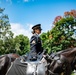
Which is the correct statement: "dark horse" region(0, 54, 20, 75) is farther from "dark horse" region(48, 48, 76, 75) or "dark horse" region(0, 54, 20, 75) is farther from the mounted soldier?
"dark horse" region(48, 48, 76, 75)

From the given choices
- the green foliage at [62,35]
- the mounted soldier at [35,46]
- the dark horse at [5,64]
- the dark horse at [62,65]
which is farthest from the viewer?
the green foliage at [62,35]

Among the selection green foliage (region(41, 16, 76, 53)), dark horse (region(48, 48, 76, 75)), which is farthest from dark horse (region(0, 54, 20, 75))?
green foliage (region(41, 16, 76, 53))

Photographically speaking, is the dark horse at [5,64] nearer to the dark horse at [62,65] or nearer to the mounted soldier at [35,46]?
the mounted soldier at [35,46]

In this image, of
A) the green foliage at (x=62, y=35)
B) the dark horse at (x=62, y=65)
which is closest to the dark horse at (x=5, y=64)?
the dark horse at (x=62, y=65)

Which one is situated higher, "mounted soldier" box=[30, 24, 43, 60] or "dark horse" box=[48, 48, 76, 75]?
"mounted soldier" box=[30, 24, 43, 60]

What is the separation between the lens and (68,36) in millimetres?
43188

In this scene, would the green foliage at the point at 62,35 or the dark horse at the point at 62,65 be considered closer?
the dark horse at the point at 62,65

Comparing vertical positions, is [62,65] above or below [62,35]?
below

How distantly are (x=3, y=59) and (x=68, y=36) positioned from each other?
3458 centimetres

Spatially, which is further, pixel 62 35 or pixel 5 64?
pixel 62 35

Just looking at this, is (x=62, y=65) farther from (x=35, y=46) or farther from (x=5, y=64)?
(x=5, y=64)

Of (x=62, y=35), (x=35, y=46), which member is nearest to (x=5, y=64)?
(x=35, y=46)

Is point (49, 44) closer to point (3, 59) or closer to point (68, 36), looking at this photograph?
point (68, 36)

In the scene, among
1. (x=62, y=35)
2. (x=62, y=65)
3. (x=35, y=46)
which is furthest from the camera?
(x=62, y=35)
